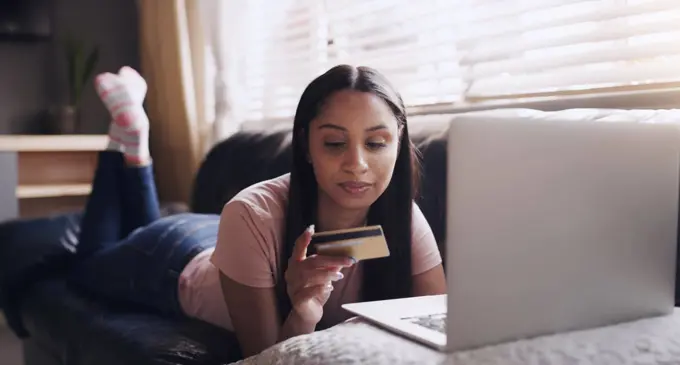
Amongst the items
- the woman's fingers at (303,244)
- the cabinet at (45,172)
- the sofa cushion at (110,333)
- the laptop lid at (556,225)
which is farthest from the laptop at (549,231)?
the cabinet at (45,172)

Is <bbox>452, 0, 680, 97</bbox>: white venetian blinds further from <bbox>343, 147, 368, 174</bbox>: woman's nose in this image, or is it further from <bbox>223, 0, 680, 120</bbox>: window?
<bbox>343, 147, 368, 174</bbox>: woman's nose

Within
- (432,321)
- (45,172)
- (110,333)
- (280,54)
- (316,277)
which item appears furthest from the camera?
(45,172)

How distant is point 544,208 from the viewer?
2.38 feet

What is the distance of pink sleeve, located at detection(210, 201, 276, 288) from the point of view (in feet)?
3.44

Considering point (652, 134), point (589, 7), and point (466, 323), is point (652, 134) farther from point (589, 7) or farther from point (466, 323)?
point (589, 7)

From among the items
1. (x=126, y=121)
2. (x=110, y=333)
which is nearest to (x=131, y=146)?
(x=126, y=121)

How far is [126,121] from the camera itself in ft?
6.38

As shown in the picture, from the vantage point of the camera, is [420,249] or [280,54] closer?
[420,249]

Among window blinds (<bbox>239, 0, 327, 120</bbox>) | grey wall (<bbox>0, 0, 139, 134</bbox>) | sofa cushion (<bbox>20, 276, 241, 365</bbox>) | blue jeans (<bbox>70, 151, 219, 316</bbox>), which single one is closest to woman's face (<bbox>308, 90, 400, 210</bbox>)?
sofa cushion (<bbox>20, 276, 241, 365</bbox>)

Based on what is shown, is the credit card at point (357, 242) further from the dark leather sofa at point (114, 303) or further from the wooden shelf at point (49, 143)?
the wooden shelf at point (49, 143)

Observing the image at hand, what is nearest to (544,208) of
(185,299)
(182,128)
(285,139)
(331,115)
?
(331,115)

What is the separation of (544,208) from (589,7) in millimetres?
1012

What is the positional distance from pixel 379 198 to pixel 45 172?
86.3 inches

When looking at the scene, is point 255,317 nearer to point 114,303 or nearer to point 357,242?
point 357,242
